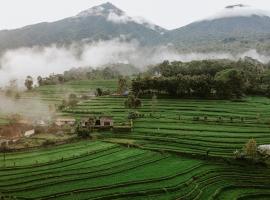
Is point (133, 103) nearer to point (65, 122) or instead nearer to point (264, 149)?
point (65, 122)

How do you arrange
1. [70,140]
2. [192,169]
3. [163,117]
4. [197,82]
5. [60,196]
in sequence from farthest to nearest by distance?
[197,82] < [163,117] < [70,140] < [192,169] < [60,196]

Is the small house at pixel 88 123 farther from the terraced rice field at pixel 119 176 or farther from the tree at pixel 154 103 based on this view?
the tree at pixel 154 103

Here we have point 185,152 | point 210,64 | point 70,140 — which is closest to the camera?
point 185,152

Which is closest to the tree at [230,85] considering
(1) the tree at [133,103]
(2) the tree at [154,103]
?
(2) the tree at [154,103]

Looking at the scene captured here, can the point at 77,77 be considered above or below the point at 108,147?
above

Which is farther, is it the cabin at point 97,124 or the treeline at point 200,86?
the treeline at point 200,86

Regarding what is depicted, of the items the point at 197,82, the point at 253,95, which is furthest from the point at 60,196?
the point at 253,95

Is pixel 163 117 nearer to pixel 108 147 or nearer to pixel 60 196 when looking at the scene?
pixel 108 147

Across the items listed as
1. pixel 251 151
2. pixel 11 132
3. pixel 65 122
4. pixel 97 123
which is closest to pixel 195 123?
pixel 97 123
